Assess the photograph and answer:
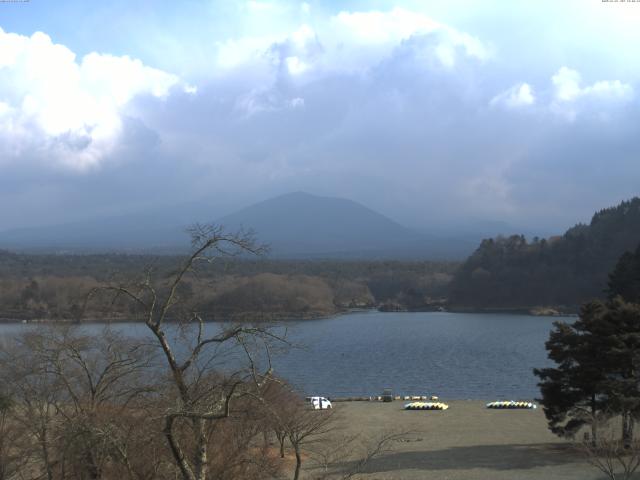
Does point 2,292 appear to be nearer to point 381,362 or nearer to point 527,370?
point 381,362

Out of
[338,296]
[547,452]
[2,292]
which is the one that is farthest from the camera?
[338,296]

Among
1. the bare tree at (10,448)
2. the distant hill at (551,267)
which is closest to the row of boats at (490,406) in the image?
the bare tree at (10,448)

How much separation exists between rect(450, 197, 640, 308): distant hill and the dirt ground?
50031 mm

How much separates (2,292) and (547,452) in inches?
2273

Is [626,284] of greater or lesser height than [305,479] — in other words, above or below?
above

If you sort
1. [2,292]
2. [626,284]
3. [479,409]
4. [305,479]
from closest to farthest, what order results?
[305,479] → [479,409] → [626,284] → [2,292]

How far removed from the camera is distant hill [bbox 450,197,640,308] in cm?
7312

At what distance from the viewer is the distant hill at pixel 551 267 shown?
73.1 meters

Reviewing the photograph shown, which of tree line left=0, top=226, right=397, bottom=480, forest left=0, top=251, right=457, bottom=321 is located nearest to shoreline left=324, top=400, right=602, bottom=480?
tree line left=0, top=226, right=397, bottom=480

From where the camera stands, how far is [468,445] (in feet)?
60.3

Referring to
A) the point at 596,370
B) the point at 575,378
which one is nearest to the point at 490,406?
the point at 575,378

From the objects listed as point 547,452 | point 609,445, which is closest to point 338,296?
point 547,452

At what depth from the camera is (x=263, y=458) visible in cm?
891

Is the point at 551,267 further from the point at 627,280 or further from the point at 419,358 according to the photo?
the point at 627,280
